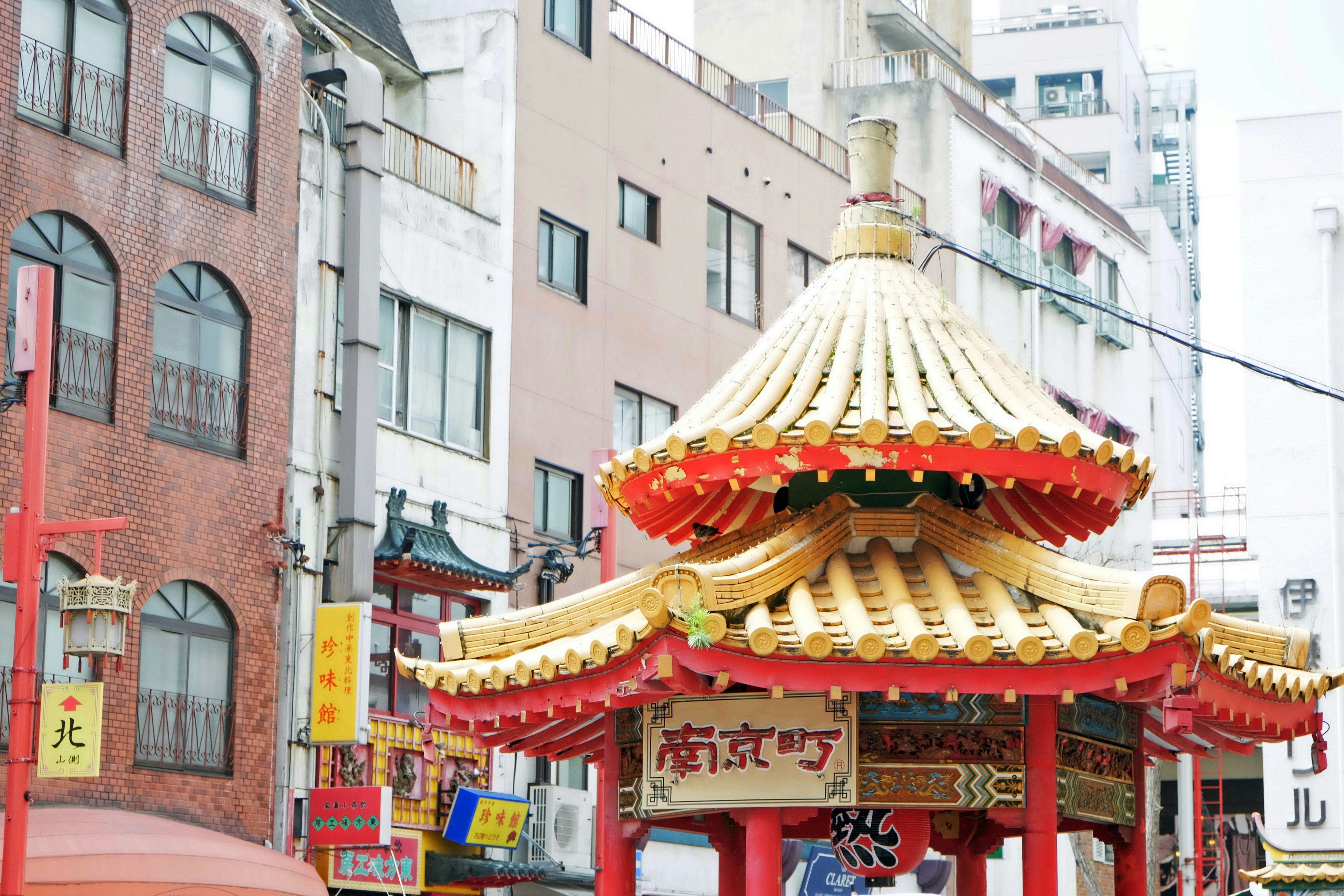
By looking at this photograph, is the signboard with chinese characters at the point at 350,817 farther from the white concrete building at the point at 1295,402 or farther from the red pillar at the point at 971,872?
the white concrete building at the point at 1295,402

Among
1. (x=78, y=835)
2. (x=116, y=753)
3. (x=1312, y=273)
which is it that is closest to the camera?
(x=78, y=835)

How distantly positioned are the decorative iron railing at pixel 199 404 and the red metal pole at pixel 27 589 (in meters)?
6.70

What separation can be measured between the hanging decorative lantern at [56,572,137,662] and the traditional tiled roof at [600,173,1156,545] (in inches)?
260

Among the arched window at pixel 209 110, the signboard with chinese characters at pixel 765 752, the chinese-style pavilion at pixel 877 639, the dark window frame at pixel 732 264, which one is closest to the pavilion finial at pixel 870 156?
the chinese-style pavilion at pixel 877 639

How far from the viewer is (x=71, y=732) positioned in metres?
21.1

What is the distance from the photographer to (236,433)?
27.4 metres

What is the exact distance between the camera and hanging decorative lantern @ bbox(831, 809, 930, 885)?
12.3m

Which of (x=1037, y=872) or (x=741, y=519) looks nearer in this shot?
(x=1037, y=872)

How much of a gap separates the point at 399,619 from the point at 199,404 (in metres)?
5.35

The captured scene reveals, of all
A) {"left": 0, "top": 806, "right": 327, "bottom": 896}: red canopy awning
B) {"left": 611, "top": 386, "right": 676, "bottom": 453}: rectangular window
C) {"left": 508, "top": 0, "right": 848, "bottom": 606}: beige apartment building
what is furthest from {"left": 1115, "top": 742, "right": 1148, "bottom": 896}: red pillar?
{"left": 611, "top": 386, "right": 676, "bottom": 453}: rectangular window

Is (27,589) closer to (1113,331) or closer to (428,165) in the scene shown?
(428,165)

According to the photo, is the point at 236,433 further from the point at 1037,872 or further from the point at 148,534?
the point at 1037,872

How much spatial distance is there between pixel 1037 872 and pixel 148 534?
1630 centimetres

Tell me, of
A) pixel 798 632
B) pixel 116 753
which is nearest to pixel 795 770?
pixel 798 632
